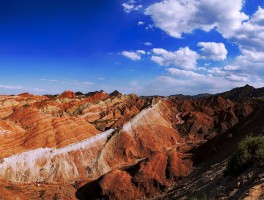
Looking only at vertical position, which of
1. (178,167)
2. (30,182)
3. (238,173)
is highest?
(238,173)

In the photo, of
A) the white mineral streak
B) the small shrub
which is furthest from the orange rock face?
the small shrub

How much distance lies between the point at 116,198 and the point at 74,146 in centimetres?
1669

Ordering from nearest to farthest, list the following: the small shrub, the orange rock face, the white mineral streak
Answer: the small shrub → the orange rock face → the white mineral streak

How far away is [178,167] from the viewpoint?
144 ft

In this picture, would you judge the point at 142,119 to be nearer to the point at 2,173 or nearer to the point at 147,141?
the point at 147,141

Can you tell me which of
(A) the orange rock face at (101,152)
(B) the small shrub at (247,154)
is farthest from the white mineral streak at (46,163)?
(B) the small shrub at (247,154)

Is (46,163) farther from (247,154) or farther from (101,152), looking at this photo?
(247,154)

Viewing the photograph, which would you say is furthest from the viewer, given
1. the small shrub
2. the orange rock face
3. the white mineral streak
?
the white mineral streak

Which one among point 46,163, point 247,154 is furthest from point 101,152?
point 247,154

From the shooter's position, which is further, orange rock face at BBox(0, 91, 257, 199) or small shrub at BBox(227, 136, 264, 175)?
orange rock face at BBox(0, 91, 257, 199)

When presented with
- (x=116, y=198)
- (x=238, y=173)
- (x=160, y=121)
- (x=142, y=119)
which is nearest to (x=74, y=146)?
(x=116, y=198)

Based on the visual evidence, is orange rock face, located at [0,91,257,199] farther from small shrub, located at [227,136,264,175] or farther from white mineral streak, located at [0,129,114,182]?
small shrub, located at [227,136,264,175]

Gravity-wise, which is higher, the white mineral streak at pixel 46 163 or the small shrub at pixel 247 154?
the small shrub at pixel 247 154

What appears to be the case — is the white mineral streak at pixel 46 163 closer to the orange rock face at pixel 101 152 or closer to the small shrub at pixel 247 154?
the orange rock face at pixel 101 152
